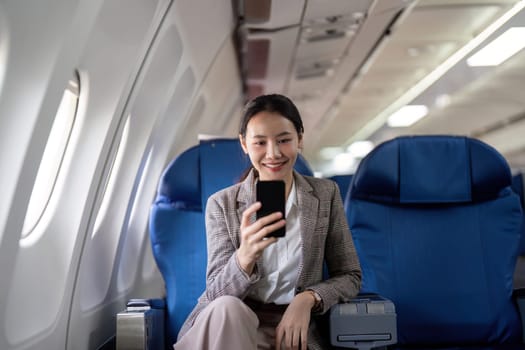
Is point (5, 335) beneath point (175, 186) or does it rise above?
beneath

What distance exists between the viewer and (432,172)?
3254mm

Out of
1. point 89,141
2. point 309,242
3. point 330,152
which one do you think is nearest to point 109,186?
point 89,141

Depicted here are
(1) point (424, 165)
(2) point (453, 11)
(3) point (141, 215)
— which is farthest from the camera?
(2) point (453, 11)

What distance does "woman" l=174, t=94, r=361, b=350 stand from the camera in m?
2.38

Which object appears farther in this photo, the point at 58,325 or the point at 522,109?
the point at 522,109

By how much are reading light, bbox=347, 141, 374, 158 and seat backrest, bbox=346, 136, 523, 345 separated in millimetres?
12434

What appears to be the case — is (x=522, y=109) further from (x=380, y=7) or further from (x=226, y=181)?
(x=226, y=181)

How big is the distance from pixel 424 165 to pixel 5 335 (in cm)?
206

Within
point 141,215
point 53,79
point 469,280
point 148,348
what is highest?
point 53,79

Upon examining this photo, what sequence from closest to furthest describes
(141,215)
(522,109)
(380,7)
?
1. (141,215)
2. (380,7)
3. (522,109)

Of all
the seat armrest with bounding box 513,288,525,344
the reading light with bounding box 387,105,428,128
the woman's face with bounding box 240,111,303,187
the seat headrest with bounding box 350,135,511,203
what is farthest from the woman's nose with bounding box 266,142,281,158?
the reading light with bounding box 387,105,428,128

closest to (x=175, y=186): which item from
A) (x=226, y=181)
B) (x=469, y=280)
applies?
(x=226, y=181)

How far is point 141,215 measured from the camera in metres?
4.74

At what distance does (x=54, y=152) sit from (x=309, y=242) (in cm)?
138
